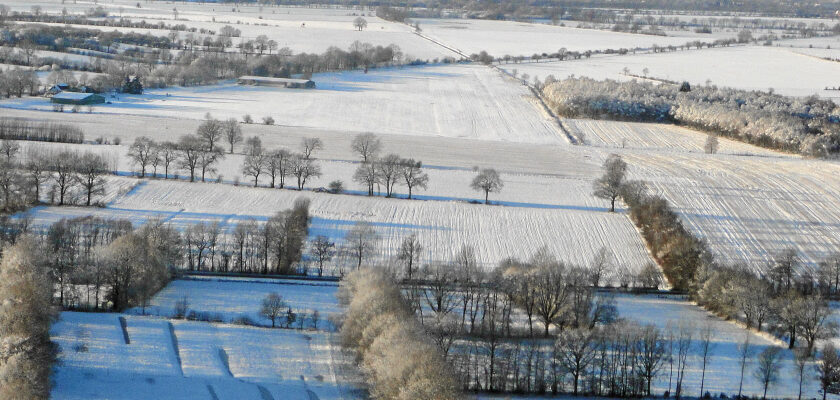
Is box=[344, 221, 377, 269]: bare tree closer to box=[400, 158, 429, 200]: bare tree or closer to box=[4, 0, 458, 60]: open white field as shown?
box=[400, 158, 429, 200]: bare tree

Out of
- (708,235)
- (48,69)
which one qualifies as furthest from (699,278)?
(48,69)

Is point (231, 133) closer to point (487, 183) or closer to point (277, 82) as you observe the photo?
point (487, 183)

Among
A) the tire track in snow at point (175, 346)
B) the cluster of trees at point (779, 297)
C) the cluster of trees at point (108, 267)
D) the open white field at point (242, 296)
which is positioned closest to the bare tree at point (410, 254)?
the open white field at point (242, 296)

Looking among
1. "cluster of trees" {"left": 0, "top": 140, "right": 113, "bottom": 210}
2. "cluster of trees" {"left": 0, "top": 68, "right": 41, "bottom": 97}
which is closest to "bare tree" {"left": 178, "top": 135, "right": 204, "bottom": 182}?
"cluster of trees" {"left": 0, "top": 140, "right": 113, "bottom": 210}

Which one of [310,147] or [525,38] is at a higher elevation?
[525,38]

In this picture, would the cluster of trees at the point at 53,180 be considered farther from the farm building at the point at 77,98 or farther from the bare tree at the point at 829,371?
the bare tree at the point at 829,371

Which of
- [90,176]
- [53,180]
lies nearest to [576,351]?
[90,176]
